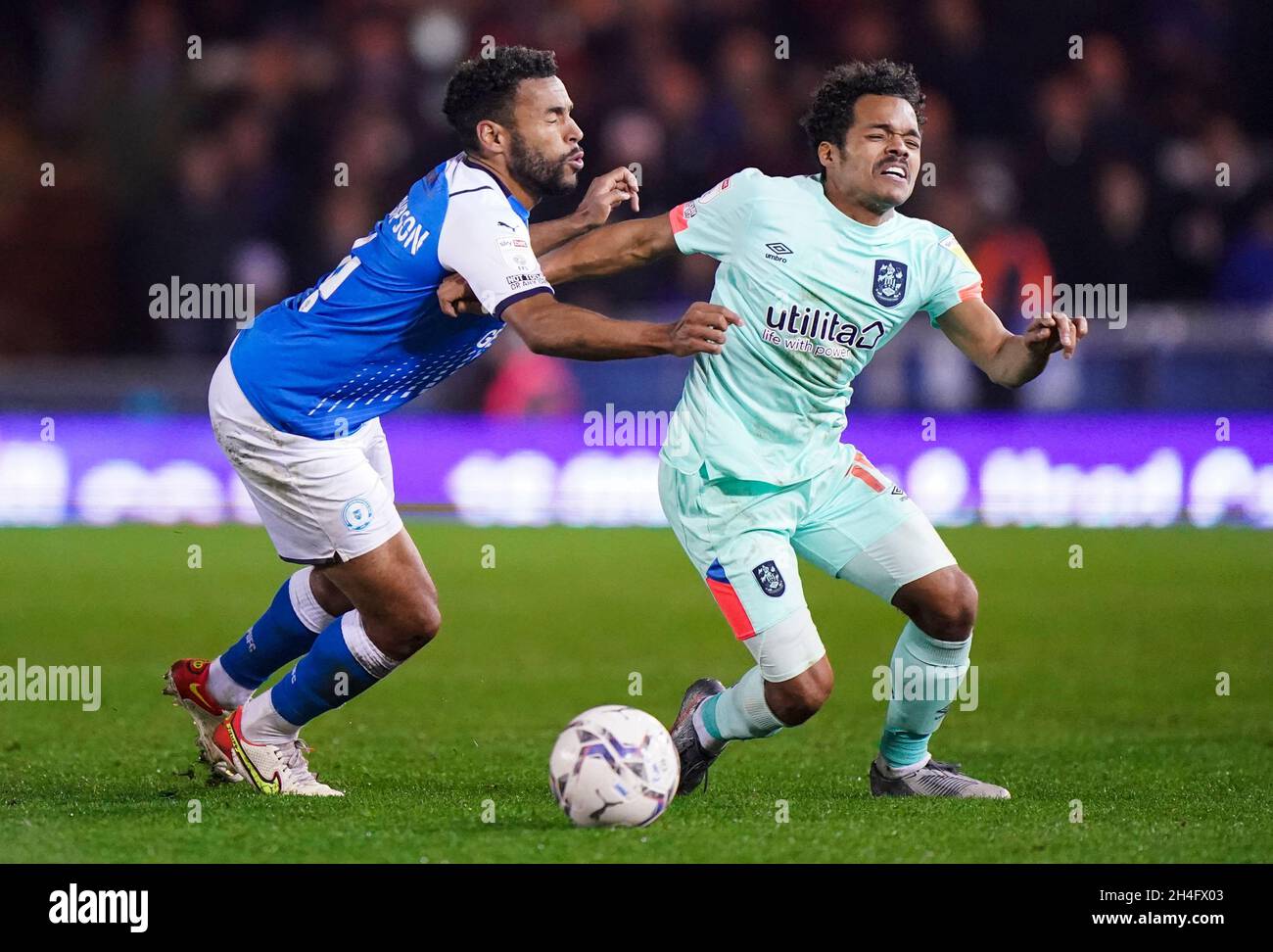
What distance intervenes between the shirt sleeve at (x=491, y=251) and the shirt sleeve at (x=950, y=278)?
1266 mm

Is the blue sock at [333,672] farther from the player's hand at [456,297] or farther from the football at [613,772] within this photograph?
the player's hand at [456,297]

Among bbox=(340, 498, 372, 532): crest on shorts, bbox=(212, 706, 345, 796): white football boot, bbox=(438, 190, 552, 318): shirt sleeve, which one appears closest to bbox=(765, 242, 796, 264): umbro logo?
bbox=(438, 190, 552, 318): shirt sleeve

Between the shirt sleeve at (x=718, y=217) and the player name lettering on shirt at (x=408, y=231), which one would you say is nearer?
the player name lettering on shirt at (x=408, y=231)

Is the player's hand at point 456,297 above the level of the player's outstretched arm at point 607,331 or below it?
above

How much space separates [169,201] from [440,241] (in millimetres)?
10093

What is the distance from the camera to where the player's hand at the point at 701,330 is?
493cm

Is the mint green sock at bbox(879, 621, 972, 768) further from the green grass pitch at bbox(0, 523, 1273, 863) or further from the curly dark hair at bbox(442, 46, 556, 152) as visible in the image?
the curly dark hair at bbox(442, 46, 556, 152)

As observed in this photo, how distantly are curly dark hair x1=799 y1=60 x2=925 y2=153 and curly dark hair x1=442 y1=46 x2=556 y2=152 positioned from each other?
0.86m

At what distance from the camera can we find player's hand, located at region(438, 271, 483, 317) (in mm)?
5441

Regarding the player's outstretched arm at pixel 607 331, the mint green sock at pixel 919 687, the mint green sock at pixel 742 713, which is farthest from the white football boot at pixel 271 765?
the mint green sock at pixel 919 687

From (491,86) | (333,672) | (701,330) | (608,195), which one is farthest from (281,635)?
(701,330)

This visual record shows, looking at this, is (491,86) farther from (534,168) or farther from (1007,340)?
(1007,340)

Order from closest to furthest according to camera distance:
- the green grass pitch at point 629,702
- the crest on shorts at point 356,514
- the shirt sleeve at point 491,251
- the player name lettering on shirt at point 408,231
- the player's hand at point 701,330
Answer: the player's hand at point 701,330 → the green grass pitch at point 629,702 → the shirt sleeve at point 491,251 → the player name lettering on shirt at point 408,231 → the crest on shorts at point 356,514

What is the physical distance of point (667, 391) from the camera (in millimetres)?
13445
